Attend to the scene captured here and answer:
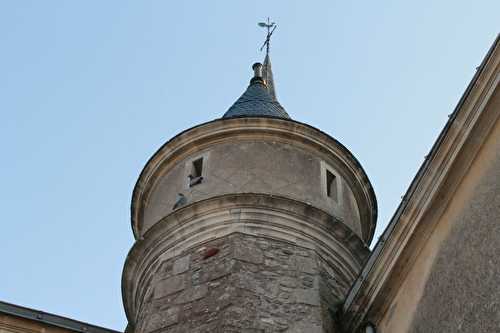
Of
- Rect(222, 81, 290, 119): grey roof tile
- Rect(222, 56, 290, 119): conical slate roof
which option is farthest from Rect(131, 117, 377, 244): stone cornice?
Rect(222, 81, 290, 119): grey roof tile

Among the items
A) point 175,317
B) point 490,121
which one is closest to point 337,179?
point 175,317

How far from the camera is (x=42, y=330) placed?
654cm

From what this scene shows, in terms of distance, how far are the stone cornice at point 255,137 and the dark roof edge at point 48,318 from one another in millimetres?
2147

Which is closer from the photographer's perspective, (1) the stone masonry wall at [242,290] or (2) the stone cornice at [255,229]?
(1) the stone masonry wall at [242,290]

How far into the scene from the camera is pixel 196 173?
324 inches

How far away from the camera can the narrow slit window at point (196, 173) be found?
8000 mm

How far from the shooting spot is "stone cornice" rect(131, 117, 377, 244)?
8.23 m

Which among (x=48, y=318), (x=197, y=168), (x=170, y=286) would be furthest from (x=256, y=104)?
(x=48, y=318)

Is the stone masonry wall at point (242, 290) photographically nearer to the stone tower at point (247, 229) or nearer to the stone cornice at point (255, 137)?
the stone tower at point (247, 229)

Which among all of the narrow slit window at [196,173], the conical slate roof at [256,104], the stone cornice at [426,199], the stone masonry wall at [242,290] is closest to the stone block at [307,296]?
the stone masonry wall at [242,290]

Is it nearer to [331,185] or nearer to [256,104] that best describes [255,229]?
[331,185]

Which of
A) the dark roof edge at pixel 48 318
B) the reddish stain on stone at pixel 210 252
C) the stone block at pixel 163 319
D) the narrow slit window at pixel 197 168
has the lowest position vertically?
the stone block at pixel 163 319

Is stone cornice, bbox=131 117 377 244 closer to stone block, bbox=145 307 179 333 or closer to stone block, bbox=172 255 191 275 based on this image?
stone block, bbox=172 255 191 275

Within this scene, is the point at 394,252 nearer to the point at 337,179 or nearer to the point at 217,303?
the point at 217,303
